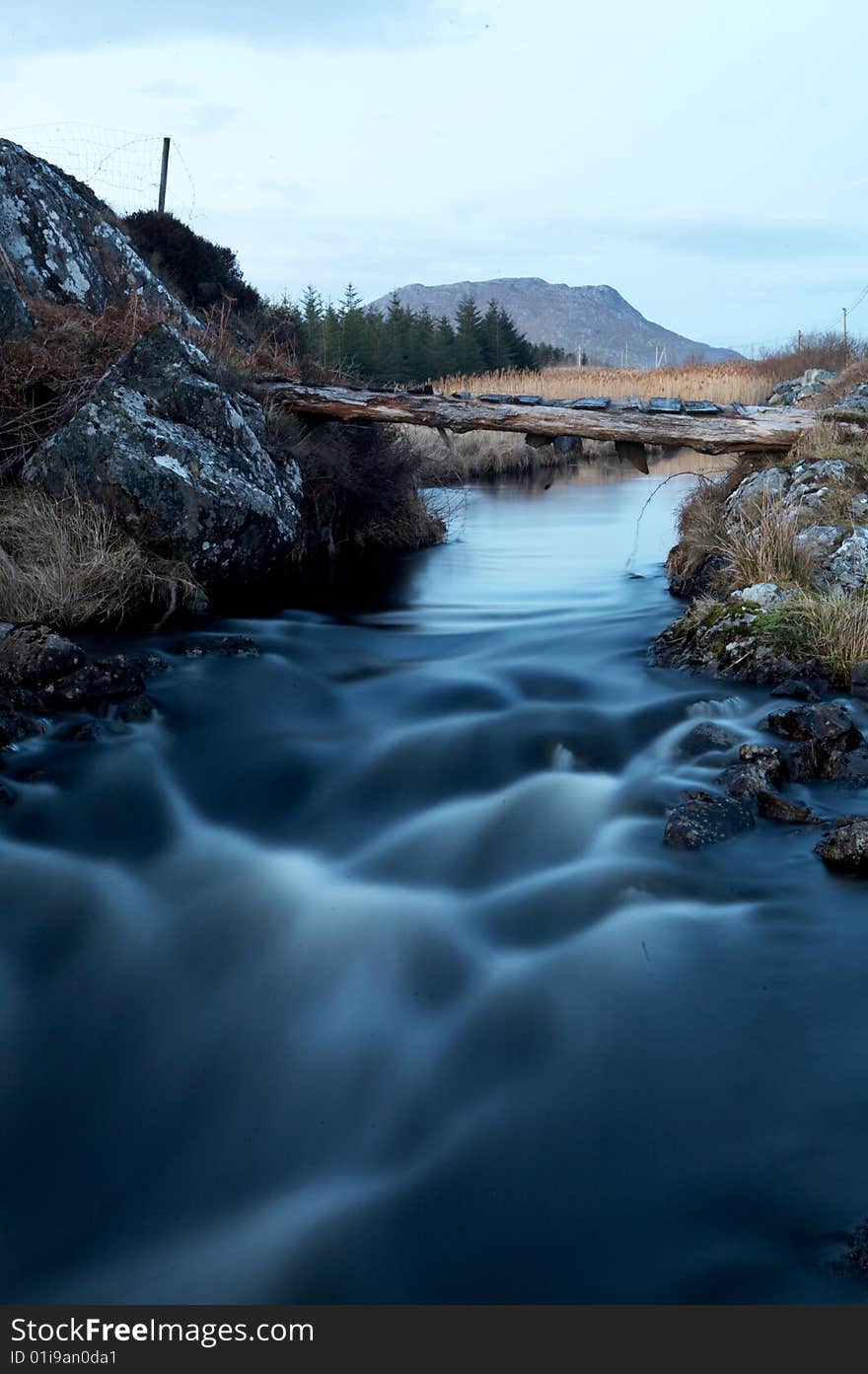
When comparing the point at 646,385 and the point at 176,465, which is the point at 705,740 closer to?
the point at 176,465

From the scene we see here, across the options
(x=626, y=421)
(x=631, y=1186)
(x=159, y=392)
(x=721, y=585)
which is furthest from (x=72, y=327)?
(x=631, y=1186)

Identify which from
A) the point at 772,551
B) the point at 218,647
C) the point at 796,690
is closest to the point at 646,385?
the point at 772,551

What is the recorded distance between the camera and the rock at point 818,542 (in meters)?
7.22

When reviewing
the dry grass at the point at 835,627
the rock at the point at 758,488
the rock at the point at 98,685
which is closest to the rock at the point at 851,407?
the rock at the point at 758,488

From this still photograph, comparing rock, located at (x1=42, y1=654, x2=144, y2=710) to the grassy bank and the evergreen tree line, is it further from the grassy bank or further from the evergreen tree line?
the evergreen tree line

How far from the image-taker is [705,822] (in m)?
4.38

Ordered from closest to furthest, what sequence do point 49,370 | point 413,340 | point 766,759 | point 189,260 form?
point 766,759, point 49,370, point 189,260, point 413,340

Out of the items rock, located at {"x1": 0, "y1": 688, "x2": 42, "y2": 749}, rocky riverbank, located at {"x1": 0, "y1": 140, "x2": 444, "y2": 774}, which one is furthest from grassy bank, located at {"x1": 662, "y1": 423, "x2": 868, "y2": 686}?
rock, located at {"x1": 0, "y1": 688, "x2": 42, "y2": 749}

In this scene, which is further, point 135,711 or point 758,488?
point 758,488

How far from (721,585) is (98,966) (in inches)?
217

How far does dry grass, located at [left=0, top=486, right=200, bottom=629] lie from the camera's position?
22.7 ft

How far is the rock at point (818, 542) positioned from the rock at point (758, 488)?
0.84 meters

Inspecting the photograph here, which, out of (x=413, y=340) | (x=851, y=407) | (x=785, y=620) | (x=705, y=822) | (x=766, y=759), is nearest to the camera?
(x=705, y=822)

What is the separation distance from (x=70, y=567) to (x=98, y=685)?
1.60 m
